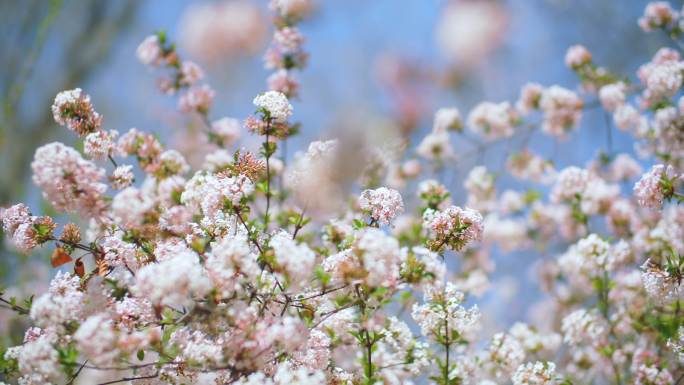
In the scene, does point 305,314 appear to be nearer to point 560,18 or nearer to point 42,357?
point 42,357

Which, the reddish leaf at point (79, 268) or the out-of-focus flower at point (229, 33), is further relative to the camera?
the out-of-focus flower at point (229, 33)

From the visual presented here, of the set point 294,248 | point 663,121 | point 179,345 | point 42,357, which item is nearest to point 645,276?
point 663,121

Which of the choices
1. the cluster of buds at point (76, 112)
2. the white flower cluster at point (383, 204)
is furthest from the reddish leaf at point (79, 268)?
the white flower cluster at point (383, 204)

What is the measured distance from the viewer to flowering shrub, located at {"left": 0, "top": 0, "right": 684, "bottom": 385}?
1676 millimetres

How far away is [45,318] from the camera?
1.67 m

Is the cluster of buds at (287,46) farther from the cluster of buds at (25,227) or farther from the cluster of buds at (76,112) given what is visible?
the cluster of buds at (25,227)

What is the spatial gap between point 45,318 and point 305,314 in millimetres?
821

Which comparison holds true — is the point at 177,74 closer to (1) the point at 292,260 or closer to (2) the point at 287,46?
(2) the point at 287,46

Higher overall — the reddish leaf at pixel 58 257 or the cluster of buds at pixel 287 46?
the cluster of buds at pixel 287 46

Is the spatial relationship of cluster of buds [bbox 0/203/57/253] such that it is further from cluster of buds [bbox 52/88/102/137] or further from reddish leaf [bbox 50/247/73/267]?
cluster of buds [bbox 52/88/102/137]

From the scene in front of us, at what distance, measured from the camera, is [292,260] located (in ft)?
5.39

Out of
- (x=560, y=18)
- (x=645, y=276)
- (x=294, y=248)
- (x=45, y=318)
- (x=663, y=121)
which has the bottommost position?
(x=45, y=318)

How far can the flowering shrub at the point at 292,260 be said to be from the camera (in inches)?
66.0

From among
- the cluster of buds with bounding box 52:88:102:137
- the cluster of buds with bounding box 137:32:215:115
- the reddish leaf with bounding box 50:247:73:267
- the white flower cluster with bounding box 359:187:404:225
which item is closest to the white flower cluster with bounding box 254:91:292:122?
the white flower cluster with bounding box 359:187:404:225
